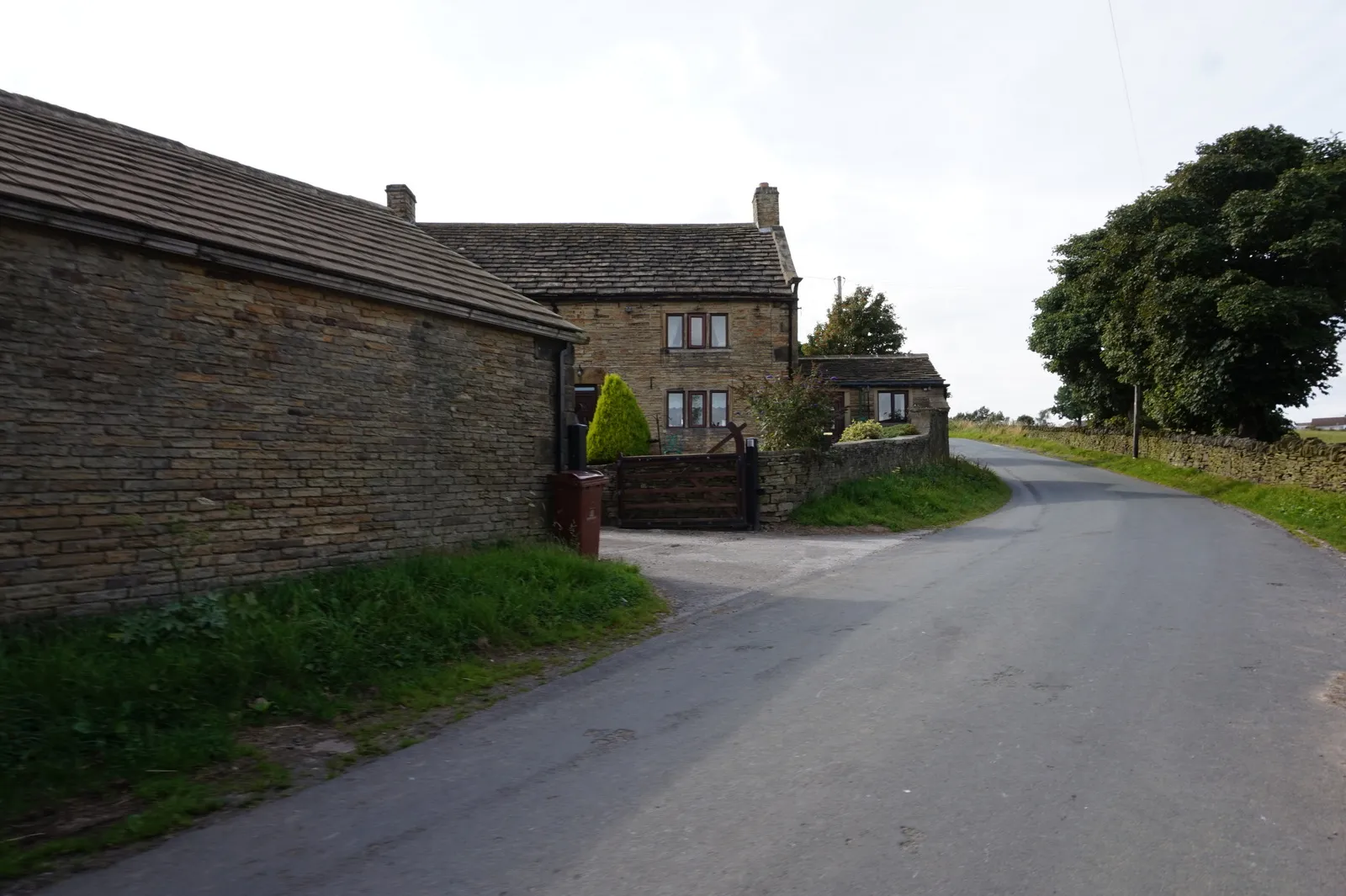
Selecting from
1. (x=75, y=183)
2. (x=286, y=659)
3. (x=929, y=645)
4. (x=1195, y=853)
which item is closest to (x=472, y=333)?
(x=75, y=183)

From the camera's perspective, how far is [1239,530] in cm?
1738

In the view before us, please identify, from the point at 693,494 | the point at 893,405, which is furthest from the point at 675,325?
the point at 893,405

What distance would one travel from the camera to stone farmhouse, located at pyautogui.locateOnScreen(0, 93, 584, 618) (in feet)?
21.8

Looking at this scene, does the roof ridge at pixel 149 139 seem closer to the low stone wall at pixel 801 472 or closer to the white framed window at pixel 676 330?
the low stone wall at pixel 801 472

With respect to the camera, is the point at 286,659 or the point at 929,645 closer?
the point at 286,659

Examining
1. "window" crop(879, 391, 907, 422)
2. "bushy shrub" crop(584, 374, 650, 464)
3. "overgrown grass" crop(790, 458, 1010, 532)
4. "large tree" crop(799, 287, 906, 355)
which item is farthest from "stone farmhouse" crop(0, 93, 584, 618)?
"large tree" crop(799, 287, 906, 355)

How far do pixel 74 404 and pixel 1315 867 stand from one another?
7.92 metres

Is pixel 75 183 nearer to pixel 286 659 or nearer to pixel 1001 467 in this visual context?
pixel 286 659

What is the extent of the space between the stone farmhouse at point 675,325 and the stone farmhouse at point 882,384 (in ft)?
31.1

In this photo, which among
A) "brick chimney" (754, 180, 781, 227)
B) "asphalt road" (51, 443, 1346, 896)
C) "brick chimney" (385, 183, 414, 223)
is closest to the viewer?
"asphalt road" (51, 443, 1346, 896)

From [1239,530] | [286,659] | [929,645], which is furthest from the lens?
[1239,530]

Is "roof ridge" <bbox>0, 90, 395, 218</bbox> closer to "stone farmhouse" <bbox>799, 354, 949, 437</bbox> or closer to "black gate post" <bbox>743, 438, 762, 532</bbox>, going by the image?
"black gate post" <bbox>743, 438, 762, 532</bbox>

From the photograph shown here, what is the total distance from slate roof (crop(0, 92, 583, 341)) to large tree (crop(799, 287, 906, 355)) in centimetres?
4369

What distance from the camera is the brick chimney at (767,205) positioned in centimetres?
3098
